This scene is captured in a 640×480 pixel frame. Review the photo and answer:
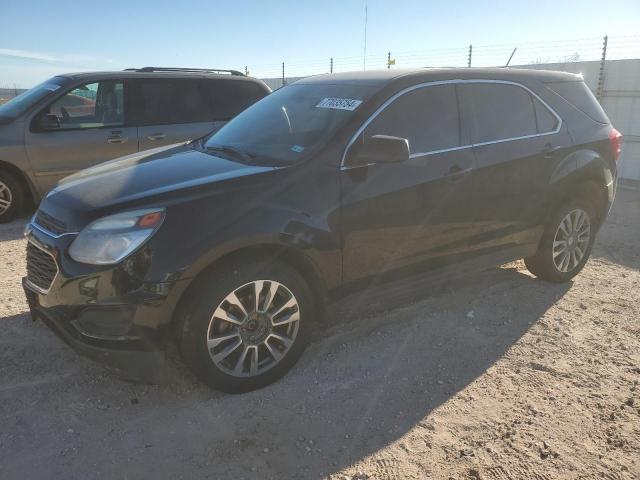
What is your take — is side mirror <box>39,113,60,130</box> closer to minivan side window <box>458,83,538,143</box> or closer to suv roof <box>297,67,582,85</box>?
suv roof <box>297,67,582,85</box>

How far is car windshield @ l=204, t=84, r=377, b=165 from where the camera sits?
128 inches

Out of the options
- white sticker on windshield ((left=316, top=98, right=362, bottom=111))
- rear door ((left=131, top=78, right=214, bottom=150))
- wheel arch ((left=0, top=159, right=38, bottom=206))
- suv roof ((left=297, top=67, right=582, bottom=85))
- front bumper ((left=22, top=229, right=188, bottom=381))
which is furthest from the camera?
rear door ((left=131, top=78, right=214, bottom=150))

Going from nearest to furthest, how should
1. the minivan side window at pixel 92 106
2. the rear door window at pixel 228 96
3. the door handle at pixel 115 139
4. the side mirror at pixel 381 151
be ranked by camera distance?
the side mirror at pixel 381 151 → the minivan side window at pixel 92 106 → the door handle at pixel 115 139 → the rear door window at pixel 228 96

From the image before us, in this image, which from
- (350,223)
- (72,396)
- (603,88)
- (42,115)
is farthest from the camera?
(603,88)

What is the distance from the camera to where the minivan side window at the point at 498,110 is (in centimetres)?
381

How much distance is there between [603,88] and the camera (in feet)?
33.0

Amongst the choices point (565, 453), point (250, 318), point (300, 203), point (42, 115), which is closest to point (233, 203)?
point (300, 203)

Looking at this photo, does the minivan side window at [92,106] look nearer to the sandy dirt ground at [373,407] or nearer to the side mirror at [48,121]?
the side mirror at [48,121]

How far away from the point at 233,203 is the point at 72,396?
1437 millimetres

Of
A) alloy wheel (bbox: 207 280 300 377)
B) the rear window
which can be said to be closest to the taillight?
the rear window

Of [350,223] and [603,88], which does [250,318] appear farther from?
[603,88]

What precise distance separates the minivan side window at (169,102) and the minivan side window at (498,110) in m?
4.31

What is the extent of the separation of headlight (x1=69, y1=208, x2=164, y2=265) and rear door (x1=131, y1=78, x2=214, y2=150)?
14.4 ft

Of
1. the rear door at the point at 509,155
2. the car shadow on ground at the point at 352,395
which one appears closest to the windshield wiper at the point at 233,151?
the car shadow on ground at the point at 352,395
